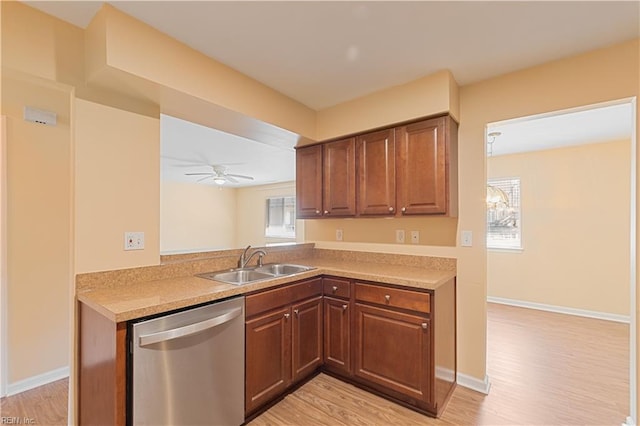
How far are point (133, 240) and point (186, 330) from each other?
0.79m

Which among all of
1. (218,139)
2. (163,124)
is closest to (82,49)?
(163,124)

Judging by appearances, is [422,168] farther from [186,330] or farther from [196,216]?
[196,216]

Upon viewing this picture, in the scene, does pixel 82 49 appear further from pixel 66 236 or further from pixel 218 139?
pixel 218 139

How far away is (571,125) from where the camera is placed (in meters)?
3.26

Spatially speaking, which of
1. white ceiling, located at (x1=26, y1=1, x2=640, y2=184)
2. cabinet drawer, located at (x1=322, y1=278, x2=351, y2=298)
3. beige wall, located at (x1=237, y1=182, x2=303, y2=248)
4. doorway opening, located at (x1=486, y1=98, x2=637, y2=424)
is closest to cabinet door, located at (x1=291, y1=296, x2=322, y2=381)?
cabinet drawer, located at (x1=322, y1=278, x2=351, y2=298)

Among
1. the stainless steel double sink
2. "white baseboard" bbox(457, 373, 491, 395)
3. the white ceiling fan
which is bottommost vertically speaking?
"white baseboard" bbox(457, 373, 491, 395)

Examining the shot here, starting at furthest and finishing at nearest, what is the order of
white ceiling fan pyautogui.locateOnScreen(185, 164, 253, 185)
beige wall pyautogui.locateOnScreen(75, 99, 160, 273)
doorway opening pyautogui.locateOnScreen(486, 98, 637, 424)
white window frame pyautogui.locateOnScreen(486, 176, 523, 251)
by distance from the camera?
white ceiling fan pyautogui.locateOnScreen(185, 164, 253, 185)
white window frame pyautogui.locateOnScreen(486, 176, 523, 251)
doorway opening pyautogui.locateOnScreen(486, 98, 637, 424)
beige wall pyautogui.locateOnScreen(75, 99, 160, 273)

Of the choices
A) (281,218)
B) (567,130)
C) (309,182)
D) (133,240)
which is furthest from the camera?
(281,218)

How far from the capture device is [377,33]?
1755mm

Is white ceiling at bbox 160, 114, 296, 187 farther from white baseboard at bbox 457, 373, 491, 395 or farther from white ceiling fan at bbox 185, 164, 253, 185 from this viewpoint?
white baseboard at bbox 457, 373, 491, 395

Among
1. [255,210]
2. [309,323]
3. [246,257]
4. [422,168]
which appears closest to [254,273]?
[246,257]

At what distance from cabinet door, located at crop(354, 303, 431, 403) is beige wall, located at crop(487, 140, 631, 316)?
3.59 metres

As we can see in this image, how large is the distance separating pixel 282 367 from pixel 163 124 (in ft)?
8.69

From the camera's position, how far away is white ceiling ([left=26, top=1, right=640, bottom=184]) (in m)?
1.54
